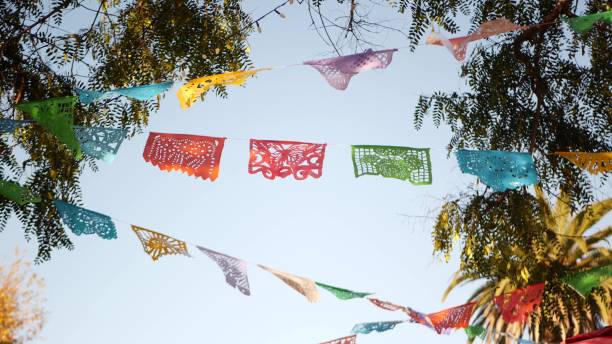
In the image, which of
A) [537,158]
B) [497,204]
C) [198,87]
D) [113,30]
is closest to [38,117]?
[198,87]

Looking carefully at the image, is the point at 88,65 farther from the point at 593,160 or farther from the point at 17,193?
the point at 593,160

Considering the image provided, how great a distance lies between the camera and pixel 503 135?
443 centimetres

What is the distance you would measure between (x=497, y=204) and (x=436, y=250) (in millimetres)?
539

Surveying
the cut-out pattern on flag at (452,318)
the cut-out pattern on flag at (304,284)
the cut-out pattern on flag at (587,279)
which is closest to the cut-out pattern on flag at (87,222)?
the cut-out pattern on flag at (304,284)

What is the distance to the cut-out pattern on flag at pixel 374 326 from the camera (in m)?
4.26

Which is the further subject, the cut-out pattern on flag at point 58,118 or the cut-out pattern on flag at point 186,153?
the cut-out pattern on flag at point 186,153

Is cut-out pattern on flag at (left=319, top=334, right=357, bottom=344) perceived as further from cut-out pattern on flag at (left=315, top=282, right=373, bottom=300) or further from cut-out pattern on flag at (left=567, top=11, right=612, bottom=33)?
cut-out pattern on flag at (left=567, top=11, right=612, bottom=33)

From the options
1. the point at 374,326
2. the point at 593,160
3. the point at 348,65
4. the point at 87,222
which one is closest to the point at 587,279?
the point at 593,160

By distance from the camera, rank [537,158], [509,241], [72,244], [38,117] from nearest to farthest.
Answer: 1. [38,117]
2. [72,244]
3. [509,241]
4. [537,158]

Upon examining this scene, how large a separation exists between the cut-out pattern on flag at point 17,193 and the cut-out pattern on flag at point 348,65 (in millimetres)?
1858

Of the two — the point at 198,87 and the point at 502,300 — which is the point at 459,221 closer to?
the point at 502,300

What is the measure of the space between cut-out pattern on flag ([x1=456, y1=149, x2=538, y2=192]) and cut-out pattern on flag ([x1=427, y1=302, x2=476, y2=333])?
134 cm

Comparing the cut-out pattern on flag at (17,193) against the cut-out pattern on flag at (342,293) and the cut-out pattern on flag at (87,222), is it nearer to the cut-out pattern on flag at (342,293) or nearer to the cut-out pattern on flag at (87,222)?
the cut-out pattern on flag at (87,222)

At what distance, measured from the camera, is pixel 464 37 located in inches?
133
